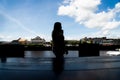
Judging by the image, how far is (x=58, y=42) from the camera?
748 cm

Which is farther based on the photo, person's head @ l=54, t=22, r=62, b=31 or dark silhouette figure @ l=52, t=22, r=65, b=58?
person's head @ l=54, t=22, r=62, b=31

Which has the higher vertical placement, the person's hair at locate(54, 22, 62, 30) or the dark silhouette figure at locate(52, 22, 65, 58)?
the person's hair at locate(54, 22, 62, 30)

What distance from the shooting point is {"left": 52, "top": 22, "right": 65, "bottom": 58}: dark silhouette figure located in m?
7.36

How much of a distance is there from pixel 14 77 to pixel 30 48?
53.5 meters

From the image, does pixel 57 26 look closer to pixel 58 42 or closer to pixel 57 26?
pixel 57 26

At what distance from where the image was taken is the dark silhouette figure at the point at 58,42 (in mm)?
7359

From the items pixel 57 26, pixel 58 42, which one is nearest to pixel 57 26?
pixel 57 26

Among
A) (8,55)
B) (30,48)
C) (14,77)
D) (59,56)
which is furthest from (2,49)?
(30,48)

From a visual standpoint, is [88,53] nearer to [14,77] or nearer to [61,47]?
[61,47]

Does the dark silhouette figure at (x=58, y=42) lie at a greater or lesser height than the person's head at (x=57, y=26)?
lesser

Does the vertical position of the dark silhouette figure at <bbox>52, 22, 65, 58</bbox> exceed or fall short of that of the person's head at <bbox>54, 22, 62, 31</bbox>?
A: it falls short

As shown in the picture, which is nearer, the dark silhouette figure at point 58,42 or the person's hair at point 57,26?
the dark silhouette figure at point 58,42

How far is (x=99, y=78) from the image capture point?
326 centimetres

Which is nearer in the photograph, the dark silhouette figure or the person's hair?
the dark silhouette figure
